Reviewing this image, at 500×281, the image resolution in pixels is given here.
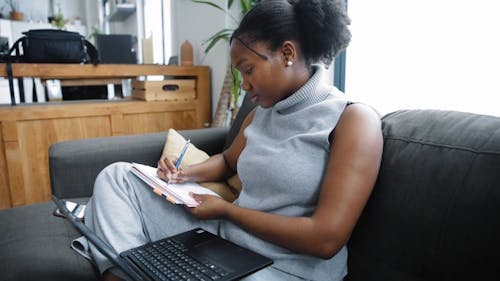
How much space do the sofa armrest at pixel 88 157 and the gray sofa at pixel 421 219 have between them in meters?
0.26

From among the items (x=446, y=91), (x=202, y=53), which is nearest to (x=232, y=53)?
(x=446, y=91)

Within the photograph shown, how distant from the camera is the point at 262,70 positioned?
0.90 m

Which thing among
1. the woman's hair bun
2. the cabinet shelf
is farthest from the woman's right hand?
the cabinet shelf

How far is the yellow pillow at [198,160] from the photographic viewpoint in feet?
4.03

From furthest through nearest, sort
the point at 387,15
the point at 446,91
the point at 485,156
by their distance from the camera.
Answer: the point at 387,15 → the point at 446,91 → the point at 485,156

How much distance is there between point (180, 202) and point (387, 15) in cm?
128

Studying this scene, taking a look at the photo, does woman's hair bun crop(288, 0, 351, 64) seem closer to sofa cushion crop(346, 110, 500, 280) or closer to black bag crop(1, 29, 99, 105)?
sofa cushion crop(346, 110, 500, 280)

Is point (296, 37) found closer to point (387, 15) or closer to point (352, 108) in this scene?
point (352, 108)

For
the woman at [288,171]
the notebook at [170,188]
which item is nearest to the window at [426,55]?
the woman at [288,171]

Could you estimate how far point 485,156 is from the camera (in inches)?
27.5

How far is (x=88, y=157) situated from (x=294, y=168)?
0.87 meters

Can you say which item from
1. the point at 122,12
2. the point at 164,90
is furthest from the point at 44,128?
the point at 122,12

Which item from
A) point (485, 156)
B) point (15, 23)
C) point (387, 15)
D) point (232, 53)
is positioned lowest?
point (485, 156)

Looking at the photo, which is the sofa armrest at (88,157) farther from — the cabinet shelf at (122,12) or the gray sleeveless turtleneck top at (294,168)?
the cabinet shelf at (122,12)
